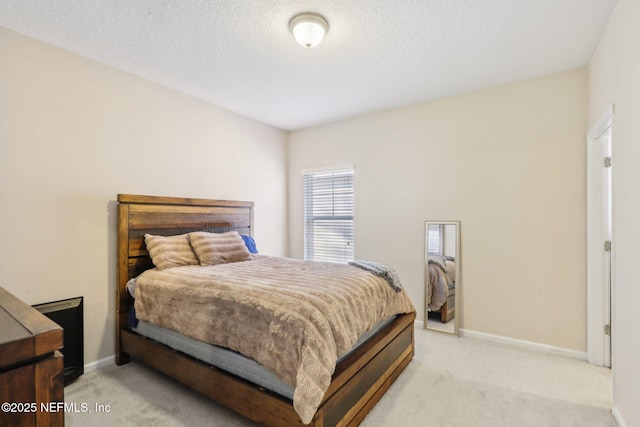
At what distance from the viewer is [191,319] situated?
2.06 metres

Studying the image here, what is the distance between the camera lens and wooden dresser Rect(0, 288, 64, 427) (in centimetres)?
72

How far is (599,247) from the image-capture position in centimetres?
258

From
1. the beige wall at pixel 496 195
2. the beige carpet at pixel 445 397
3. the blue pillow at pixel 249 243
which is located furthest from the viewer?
the blue pillow at pixel 249 243

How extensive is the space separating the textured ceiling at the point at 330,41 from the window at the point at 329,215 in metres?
1.29

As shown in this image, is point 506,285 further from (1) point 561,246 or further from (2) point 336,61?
(2) point 336,61

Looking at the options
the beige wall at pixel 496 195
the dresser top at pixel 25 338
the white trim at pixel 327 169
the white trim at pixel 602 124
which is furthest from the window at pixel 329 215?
the dresser top at pixel 25 338

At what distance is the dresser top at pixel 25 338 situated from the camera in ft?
2.40

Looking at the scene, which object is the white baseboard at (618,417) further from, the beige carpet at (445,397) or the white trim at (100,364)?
the white trim at (100,364)

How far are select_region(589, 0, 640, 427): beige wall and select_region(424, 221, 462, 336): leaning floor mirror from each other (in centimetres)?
143

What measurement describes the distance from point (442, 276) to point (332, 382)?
7.15 feet

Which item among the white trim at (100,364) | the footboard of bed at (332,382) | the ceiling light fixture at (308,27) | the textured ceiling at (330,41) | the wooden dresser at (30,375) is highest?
the textured ceiling at (330,41)

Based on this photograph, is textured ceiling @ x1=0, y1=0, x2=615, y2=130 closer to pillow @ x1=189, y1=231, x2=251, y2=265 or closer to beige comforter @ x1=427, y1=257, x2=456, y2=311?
pillow @ x1=189, y1=231, x2=251, y2=265

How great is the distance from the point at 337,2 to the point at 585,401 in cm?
312

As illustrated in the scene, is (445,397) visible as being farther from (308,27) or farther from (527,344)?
(308,27)
